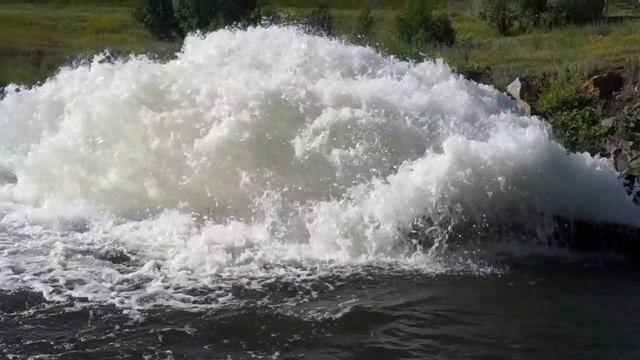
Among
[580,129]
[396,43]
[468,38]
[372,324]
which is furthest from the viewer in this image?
[468,38]

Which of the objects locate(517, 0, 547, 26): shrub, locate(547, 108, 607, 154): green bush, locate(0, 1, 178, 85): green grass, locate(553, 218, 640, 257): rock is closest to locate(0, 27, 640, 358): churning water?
locate(553, 218, 640, 257): rock

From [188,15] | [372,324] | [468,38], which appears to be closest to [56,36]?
[188,15]

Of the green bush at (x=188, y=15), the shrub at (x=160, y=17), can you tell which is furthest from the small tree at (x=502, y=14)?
the shrub at (x=160, y=17)

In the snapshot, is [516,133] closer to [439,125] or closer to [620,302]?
[439,125]

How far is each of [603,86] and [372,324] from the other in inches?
473

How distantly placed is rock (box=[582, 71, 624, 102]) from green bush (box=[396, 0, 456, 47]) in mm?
11410

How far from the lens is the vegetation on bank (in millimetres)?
18547

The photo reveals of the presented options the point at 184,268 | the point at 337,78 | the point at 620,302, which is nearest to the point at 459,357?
the point at 620,302

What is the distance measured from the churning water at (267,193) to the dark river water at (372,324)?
0.16 feet

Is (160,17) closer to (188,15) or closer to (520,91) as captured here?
(188,15)

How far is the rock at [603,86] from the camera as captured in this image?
1831 cm

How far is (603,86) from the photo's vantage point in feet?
60.7

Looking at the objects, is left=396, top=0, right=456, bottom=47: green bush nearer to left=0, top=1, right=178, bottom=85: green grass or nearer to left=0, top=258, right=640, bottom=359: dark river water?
left=0, top=1, right=178, bottom=85: green grass

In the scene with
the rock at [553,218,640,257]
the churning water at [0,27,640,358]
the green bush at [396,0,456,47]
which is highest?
the green bush at [396,0,456,47]
